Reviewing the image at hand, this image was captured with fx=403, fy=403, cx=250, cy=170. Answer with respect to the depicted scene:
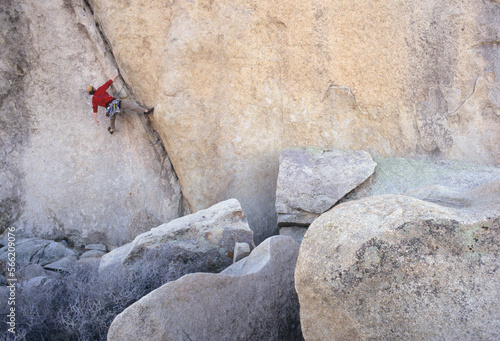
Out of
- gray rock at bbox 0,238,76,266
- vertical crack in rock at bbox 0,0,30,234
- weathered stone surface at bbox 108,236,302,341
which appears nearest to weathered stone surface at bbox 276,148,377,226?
weathered stone surface at bbox 108,236,302,341

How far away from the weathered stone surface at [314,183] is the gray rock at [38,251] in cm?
237

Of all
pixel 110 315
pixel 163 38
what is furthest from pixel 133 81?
pixel 110 315

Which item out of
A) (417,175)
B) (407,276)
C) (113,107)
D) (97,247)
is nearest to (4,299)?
(407,276)

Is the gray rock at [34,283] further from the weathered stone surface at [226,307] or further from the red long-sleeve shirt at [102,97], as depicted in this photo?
the red long-sleeve shirt at [102,97]

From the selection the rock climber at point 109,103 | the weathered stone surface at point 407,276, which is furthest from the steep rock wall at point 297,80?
the weathered stone surface at point 407,276

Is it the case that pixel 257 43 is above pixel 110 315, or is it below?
above

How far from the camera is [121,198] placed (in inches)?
196

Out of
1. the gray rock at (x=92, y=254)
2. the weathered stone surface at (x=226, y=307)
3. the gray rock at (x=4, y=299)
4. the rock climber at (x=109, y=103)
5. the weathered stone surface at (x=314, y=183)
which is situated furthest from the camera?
the rock climber at (x=109, y=103)

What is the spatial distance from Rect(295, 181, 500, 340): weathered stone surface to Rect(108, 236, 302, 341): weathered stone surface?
483 millimetres

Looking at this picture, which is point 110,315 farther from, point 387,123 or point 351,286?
point 387,123

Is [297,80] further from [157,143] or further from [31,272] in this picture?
[31,272]

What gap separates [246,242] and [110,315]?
1.24 m

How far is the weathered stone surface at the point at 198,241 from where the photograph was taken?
2.94 meters

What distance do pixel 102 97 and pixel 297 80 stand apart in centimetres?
226
